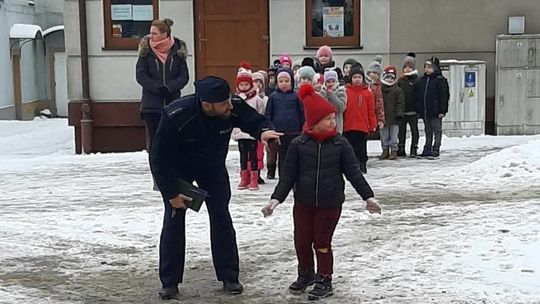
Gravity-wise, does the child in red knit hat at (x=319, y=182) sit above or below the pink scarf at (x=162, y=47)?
below

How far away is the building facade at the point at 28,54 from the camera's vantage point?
26281mm

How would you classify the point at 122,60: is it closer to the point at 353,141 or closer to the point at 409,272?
the point at 353,141

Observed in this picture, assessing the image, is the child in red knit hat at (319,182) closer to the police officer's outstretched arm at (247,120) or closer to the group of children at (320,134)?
the group of children at (320,134)

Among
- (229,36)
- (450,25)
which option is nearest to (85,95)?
(229,36)

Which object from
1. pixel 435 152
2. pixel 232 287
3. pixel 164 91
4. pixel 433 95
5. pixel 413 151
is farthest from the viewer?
pixel 413 151

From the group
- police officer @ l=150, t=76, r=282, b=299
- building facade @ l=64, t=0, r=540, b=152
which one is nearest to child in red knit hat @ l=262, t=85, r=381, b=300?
police officer @ l=150, t=76, r=282, b=299

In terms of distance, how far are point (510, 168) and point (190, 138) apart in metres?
5.72

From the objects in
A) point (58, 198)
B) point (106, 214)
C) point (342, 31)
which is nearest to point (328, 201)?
point (106, 214)

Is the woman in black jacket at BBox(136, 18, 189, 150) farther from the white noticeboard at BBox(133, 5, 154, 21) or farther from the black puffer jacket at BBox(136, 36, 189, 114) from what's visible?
the white noticeboard at BBox(133, 5, 154, 21)

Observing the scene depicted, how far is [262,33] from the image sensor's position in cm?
1466

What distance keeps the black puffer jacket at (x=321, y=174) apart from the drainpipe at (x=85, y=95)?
932 cm

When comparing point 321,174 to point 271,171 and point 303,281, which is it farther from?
point 271,171

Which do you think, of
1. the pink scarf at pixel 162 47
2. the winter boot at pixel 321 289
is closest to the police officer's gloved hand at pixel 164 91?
the pink scarf at pixel 162 47

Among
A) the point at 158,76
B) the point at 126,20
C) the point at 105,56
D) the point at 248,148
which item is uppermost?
the point at 126,20
